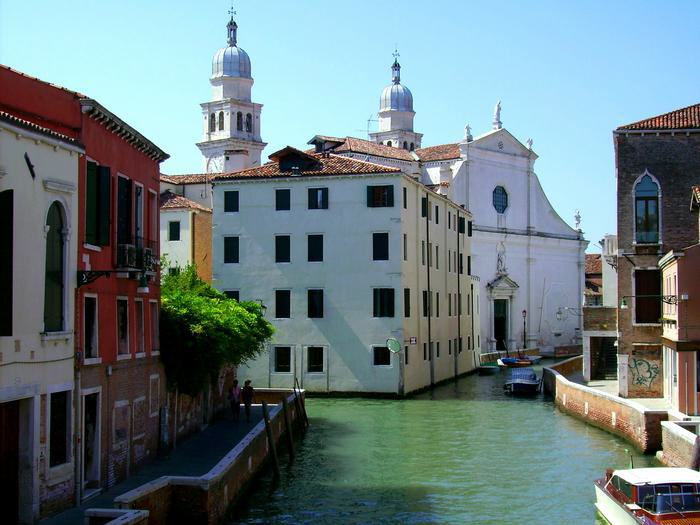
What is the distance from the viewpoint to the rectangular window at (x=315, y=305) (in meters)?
35.9

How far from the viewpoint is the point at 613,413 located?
26703 mm

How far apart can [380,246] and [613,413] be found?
37.4 feet

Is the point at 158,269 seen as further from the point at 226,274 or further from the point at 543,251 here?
the point at 543,251

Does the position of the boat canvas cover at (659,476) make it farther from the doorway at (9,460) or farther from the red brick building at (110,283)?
the doorway at (9,460)

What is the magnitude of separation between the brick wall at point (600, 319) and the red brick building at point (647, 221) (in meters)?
5.89

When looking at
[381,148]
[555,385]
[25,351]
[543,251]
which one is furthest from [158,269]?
[543,251]

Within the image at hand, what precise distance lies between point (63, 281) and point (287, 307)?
69.9 ft

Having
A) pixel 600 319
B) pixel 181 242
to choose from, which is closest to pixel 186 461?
pixel 600 319

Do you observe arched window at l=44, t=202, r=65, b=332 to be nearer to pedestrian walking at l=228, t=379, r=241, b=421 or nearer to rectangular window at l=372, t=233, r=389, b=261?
pedestrian walking at l=228, t=379, r=241, b=421

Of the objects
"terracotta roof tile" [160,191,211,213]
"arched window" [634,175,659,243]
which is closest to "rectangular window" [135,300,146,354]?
"arched window" [634,175,659,243]

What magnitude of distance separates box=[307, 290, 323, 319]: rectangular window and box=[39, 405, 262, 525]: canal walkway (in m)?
10.3

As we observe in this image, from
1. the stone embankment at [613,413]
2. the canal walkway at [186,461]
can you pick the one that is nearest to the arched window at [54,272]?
the canal walkway at [186,461]

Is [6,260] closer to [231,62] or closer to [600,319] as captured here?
[600,319]

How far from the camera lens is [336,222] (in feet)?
118
